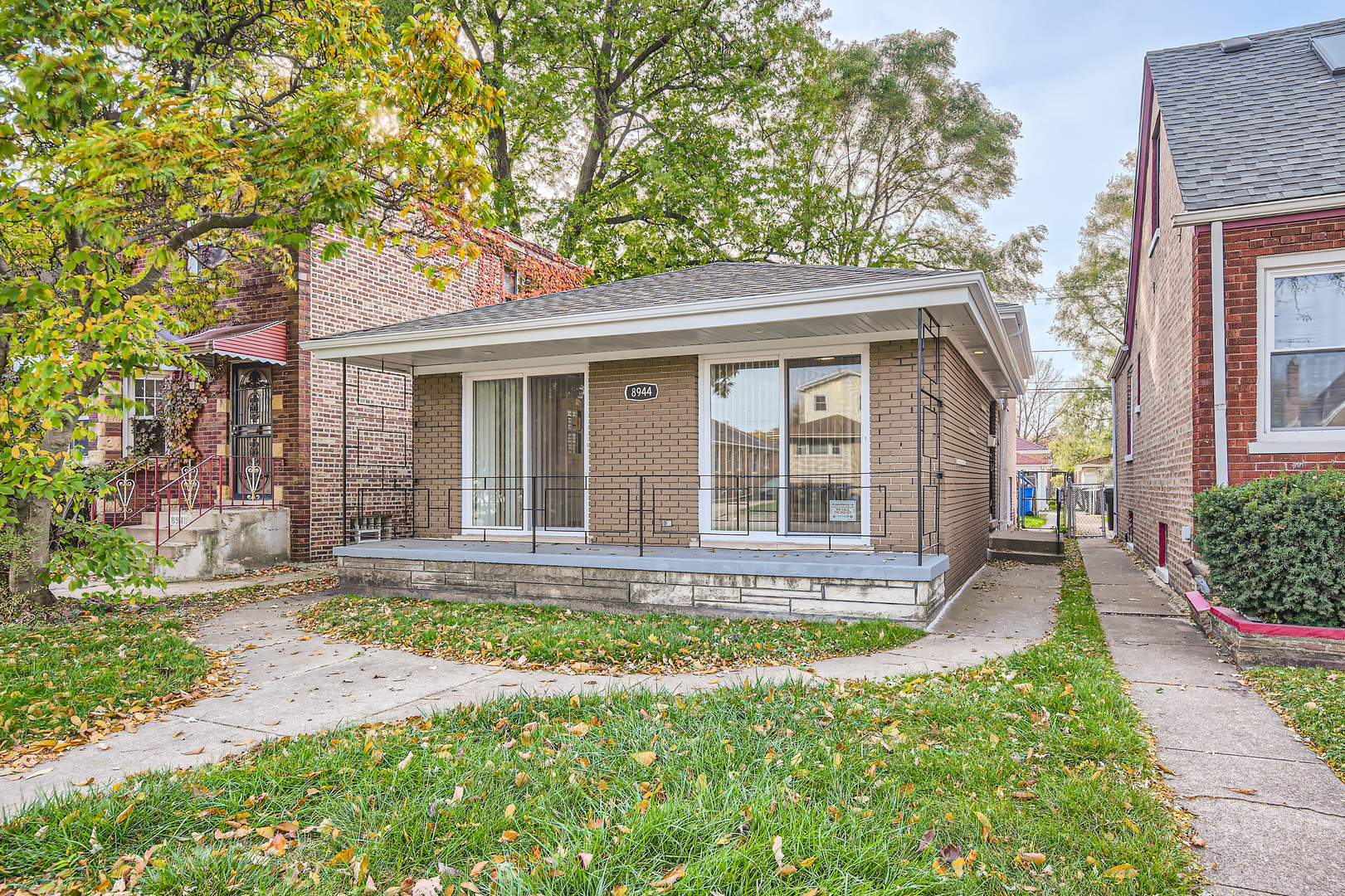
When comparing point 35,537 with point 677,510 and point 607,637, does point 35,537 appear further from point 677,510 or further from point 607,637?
point 677,510

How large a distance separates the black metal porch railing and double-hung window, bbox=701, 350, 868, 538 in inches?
0.7

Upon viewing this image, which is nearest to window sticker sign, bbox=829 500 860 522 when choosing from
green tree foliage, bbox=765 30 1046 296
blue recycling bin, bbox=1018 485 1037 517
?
green tree foliage, bbox=765 30 1046 296

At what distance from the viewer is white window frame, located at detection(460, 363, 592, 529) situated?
368 inches

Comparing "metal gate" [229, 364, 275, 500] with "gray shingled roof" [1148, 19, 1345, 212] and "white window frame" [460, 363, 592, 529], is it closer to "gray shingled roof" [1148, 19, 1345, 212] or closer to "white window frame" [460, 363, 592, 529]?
"white window frame" [460, 363, 592, 529]

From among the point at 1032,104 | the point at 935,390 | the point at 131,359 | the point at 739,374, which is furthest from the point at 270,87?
the point at 1032,104

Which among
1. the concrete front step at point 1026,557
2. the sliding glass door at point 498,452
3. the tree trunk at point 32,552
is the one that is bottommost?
the concrete front step at point 1026,557

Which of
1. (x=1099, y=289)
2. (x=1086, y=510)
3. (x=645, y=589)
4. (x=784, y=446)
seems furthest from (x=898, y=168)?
(x=645, y=589)

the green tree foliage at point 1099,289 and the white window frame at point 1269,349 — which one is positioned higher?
the green tree foliage at point 1099,289

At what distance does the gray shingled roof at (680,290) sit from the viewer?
7.31 meters

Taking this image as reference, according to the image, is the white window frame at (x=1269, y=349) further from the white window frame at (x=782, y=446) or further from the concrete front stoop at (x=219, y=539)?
the concrete front stoop at (x=219, y=539)

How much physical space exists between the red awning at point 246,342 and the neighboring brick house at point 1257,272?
11315mm

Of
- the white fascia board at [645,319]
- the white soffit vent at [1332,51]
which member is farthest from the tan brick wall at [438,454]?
the white soffit vent at [1332,51]

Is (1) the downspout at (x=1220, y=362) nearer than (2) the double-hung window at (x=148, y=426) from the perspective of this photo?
Yes

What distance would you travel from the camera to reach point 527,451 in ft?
32.1
